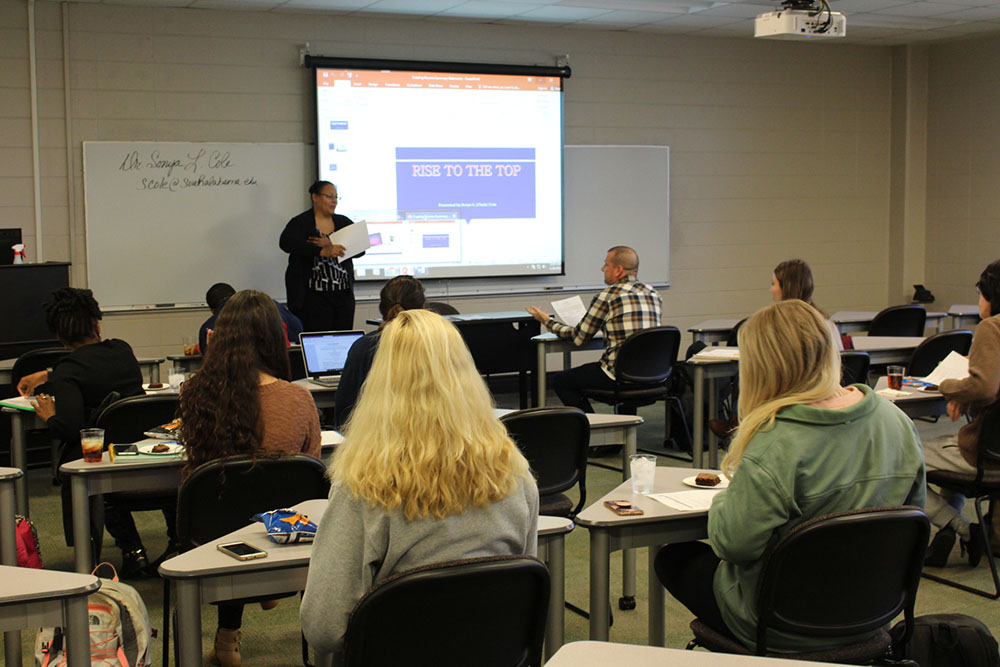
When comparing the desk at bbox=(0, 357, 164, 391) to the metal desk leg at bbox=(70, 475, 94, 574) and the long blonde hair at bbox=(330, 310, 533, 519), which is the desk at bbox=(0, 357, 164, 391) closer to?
the metal desk leg at bbox=(70, 475, 94, 574)

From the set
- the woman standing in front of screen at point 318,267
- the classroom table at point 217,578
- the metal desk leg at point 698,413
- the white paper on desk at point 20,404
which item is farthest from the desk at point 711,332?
the classroom table at point 217,578

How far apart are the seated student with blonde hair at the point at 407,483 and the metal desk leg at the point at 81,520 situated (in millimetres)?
1576

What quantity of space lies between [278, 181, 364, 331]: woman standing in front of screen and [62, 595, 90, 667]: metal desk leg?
4.92 metres

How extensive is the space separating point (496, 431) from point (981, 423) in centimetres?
252

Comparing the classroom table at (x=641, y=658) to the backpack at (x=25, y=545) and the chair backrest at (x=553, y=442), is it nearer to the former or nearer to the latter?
the chair backrest at (x=553, y=442)

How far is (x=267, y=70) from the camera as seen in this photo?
24.2 ft

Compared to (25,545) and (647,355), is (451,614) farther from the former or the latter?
(647,355)

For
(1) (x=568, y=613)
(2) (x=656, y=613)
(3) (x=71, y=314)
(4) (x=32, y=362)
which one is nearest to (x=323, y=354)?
(3) (x=71, y=314)

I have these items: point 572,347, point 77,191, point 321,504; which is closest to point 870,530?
point 321,504

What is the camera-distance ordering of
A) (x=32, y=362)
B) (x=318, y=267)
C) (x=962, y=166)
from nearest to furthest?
(x=32, y=362)
(x=318, y=267)
(x=962, y=166)

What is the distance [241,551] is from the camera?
2367 mm

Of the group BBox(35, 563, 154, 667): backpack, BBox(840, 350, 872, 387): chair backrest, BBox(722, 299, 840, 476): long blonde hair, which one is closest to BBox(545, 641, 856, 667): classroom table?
BBox(722, 299, 840, 476): long blonde hair

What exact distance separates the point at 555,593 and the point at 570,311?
3882 millimetres

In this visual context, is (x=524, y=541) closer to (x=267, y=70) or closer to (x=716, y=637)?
(x=716, y=637)
